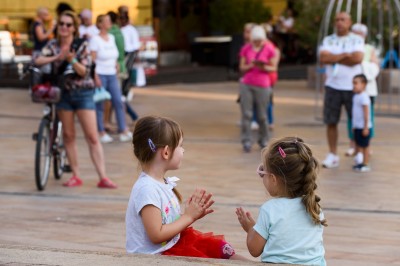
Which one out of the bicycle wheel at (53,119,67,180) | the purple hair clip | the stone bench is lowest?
the bicycle wheel at (53,119,67,180)

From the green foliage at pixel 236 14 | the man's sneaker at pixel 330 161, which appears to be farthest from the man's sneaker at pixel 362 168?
the green foliage at pixel 236 14

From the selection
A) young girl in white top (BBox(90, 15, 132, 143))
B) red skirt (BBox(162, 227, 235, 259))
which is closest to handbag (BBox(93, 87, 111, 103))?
young girl in white top (BBox(90, 15, 132, 143))

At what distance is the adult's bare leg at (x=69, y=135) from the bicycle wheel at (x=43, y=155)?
21 centimetres

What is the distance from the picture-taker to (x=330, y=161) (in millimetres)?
12266

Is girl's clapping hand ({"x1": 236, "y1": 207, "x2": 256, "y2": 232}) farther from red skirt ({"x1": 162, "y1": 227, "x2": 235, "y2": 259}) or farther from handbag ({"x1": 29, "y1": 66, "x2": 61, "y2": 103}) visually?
handbag ({"x1": 29, "y1": 66, "x2": 61, "y2": 103})

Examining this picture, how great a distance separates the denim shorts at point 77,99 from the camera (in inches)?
415

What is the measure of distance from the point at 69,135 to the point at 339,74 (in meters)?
3.27

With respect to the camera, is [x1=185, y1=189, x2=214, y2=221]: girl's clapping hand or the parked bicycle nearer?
[x1=185, y1=189, x2=214, y2=221]: girl's clapping hand

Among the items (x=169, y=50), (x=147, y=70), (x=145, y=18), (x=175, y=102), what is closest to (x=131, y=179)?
(x=175, y=102)

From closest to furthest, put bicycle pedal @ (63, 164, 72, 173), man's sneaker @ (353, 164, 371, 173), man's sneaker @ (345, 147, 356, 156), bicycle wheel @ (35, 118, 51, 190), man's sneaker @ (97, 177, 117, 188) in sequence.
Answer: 1. bicycle wheel @ (35, 118, 51, 190)
2. man's sneaker @ (97, 177, 117, 188)
3. bicycle pedal @ (63, 164, 72, 173)
4. man's sneaker @ (353, 164, 371, 173)
5. man's sneaker @ (345, 147, 356, 156)

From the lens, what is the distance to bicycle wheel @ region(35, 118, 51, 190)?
10.6 m

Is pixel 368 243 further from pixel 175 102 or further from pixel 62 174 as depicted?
pixel 175 102

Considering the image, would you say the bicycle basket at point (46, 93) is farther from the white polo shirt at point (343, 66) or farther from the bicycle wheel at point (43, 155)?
the white polo shirt at point (343, 66)

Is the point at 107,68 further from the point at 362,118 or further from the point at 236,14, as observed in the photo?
the point at 236,14
